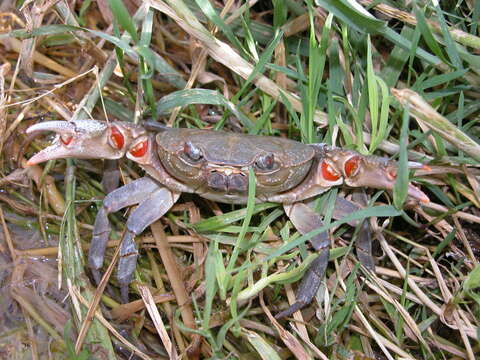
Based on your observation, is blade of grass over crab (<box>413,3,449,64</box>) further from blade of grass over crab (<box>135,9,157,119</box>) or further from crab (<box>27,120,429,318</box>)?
blade of grass over crab (<box>135,9,157,119</box>)

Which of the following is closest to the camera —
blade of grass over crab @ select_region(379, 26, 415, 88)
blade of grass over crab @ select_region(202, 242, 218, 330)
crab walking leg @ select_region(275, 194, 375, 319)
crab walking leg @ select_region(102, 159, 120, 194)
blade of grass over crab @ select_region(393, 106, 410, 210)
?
blade of grass over crab @ select_region(393, 106, 410, 210)

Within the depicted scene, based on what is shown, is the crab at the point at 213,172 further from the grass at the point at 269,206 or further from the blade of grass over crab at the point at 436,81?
the blade of grass over crab at the point at 436,81

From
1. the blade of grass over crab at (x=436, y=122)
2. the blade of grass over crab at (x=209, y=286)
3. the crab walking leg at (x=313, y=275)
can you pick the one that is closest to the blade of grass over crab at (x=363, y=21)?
the blade of grass over crab at (x=436, y=122)

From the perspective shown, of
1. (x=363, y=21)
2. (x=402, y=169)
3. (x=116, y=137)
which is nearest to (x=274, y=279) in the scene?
(x=402, y=169)

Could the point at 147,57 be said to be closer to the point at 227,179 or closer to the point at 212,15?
the point at 212,15

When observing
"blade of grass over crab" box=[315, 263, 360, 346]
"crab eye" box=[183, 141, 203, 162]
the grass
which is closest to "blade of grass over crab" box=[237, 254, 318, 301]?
the grass
